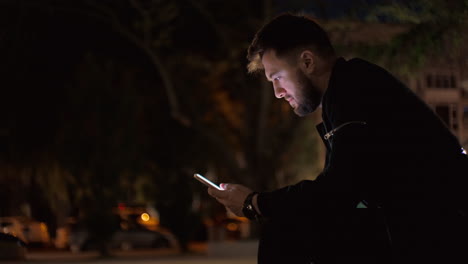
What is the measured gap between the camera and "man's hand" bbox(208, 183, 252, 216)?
8.13 feet

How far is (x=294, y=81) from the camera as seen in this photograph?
2430mm

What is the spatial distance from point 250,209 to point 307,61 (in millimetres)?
469

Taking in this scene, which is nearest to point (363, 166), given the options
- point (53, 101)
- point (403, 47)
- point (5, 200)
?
point (403, 47)

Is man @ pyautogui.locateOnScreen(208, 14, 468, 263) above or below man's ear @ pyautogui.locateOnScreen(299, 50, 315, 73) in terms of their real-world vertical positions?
below

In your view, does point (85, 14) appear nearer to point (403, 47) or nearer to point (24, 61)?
point (24, 61)

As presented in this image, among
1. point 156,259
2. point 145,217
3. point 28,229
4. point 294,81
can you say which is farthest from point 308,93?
point 145,217

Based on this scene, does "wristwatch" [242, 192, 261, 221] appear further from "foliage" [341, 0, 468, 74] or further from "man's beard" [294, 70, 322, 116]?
"foliage" [341, 0, 468, 74]

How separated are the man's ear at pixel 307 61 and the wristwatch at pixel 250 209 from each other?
1.32ft

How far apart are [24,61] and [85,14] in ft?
6.87

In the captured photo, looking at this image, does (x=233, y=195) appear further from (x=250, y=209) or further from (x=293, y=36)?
(x=293, y=36)

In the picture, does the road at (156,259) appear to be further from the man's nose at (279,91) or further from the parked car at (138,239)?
the man's nose at (279,91)

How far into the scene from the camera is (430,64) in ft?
24.2

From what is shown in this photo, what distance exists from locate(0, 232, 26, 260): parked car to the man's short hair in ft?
5.88

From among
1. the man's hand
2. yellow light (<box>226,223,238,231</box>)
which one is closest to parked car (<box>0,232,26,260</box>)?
the man's hand
